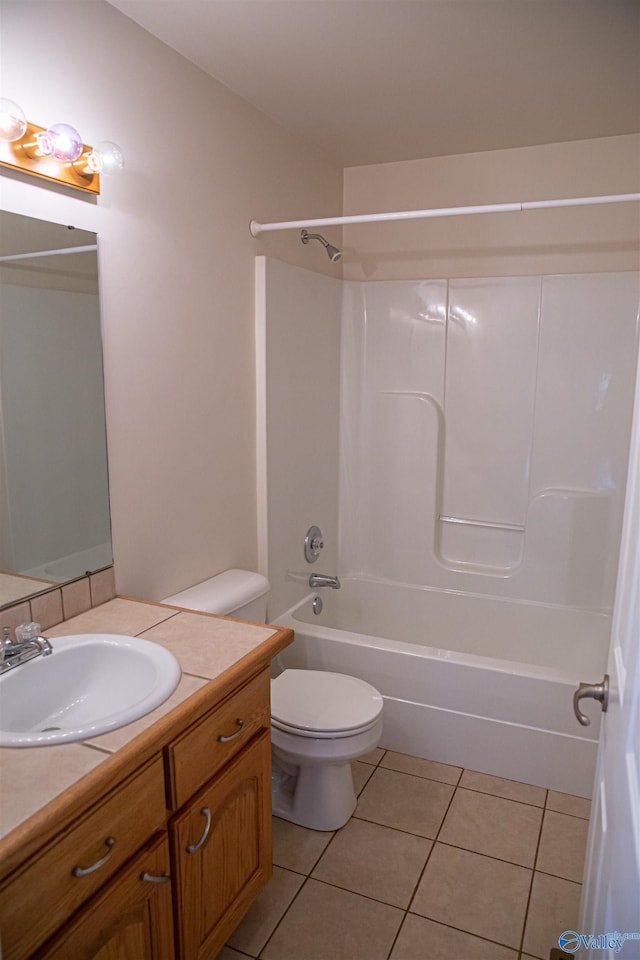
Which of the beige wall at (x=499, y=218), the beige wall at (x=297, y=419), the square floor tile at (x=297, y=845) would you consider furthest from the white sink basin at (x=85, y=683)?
the beige wall at (x=499, y=218)

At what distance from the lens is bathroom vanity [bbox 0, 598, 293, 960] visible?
999 mm

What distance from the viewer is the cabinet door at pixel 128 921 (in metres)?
1.08

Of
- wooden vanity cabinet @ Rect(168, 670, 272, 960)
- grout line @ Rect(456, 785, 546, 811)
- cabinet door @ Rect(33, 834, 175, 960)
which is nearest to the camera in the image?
cabinet door @ Rect(33, 834, 175, 960)

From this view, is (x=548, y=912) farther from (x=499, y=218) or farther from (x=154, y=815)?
(x=499, y=218)

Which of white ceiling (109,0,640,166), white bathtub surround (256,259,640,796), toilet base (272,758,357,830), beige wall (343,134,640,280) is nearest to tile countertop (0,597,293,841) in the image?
toilet base (272,758,357,830)

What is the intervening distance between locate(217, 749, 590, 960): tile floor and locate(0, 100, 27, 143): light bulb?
207 cm

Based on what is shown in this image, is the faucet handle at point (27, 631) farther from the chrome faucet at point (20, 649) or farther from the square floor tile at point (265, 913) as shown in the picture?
the square floor tile at point (265, 913)

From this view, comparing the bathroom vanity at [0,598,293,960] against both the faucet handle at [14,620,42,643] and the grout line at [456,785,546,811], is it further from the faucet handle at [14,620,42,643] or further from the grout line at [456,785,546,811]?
the grout line at [456,785,546,811]

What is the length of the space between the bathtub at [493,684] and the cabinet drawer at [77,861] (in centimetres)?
139

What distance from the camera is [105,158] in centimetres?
164

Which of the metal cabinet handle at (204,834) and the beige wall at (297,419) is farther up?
the beige wall at (297,419)

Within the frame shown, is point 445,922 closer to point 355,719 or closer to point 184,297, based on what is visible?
point 355,719

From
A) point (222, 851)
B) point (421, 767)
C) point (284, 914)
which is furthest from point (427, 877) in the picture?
point (222, 851)

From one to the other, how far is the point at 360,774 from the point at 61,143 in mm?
2264
